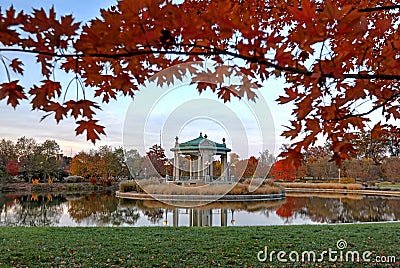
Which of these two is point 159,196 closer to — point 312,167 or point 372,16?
point 372,16

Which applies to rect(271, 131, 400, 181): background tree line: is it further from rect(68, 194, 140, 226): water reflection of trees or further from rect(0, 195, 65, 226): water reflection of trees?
rect(0, 195, 65, 226): water reflection of trees

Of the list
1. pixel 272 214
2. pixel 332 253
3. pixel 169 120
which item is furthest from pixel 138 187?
pixel 332 253

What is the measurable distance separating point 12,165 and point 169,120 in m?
17.1

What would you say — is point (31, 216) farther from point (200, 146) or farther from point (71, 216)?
point (200, 146)

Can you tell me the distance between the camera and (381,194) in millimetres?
19344

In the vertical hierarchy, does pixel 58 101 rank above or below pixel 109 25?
below

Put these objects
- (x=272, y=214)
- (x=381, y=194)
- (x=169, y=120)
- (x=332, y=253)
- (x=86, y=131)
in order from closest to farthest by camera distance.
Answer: (x=86, y=131) < (x=332, y=253) < (x=272, y=214) < (x=169, y=120) < (x=381, y=194)
